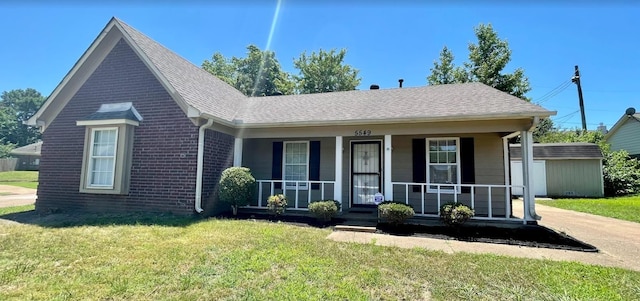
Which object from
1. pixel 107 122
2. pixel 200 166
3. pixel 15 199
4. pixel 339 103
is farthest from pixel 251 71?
pixel 200 166

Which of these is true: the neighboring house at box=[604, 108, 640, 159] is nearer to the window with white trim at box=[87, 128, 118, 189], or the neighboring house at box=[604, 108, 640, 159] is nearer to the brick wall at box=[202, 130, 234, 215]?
the brick wall at box=[202, 130, 234, 215]

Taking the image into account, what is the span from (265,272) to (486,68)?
23.9 meters

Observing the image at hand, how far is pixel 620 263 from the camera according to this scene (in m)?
4.58

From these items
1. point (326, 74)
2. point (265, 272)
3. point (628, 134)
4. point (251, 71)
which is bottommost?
point (265, 272)

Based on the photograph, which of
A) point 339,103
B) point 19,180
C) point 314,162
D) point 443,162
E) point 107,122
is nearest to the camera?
point 107,122

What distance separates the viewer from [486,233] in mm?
6539

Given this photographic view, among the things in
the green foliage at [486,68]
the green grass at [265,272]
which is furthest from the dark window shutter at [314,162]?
the green foliage at [486,68]

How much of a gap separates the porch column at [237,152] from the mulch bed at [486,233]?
1.87 meters

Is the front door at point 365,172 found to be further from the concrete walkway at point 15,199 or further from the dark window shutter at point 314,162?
the concrete walkway at point 15,199

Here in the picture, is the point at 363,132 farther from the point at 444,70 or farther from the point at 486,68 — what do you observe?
the point at 444,70

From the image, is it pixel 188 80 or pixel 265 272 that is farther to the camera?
pixel 188 80

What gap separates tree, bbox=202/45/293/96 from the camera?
2842 cm

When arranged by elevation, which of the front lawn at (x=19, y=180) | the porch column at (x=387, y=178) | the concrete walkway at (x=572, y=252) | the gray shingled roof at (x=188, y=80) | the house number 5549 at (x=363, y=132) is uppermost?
the gray shingled roof at (x=188, y=80)

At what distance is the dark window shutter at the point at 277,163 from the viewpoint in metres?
9.76
